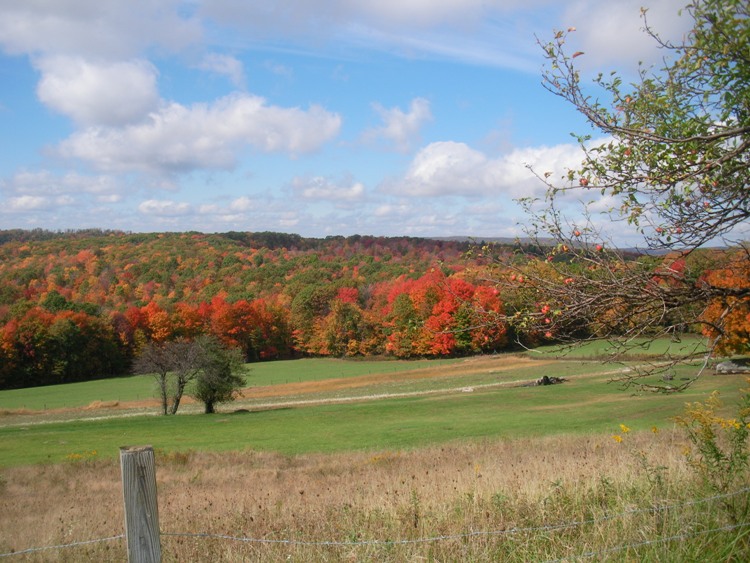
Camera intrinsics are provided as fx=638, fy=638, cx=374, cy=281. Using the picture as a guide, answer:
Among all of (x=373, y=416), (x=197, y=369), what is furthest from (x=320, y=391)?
(x=373, y=416)

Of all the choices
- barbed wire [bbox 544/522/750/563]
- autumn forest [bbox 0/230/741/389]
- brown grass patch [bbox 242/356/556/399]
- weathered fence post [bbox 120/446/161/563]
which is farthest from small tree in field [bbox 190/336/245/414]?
barbed wire [bbox 544/522/750/563]

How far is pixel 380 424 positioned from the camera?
3234 cm

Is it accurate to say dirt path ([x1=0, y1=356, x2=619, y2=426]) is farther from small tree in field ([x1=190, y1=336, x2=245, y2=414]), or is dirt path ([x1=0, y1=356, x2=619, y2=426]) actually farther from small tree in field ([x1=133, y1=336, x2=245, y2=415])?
small tree in field ([x1=133, y1=336, x2=245, y2=415])

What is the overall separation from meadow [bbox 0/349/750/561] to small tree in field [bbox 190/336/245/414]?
369cm

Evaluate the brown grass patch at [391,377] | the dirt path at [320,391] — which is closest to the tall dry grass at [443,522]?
the dirt path at [320,391]

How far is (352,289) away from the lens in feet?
315

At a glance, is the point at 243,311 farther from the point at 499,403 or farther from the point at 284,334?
the point at 499,403

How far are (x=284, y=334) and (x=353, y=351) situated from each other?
16.0 metres

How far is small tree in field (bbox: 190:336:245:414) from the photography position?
45.6 m

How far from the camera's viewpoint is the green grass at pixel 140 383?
61812 millimetres

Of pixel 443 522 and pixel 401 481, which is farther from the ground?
pixel 443 522

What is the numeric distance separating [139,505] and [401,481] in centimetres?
671

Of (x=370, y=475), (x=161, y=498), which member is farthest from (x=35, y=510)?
(x=370, y=475)

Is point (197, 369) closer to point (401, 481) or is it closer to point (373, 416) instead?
point (373, 416)
